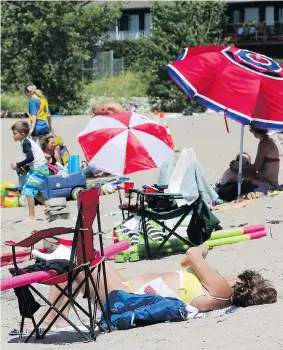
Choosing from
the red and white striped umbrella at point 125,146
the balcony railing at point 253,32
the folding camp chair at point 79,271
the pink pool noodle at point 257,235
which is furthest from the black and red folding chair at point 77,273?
the balcony railing at point 253,32

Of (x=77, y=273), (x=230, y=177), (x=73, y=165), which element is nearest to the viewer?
(x=77, y=273)

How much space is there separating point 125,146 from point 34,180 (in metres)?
1.22

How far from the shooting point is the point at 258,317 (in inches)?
204

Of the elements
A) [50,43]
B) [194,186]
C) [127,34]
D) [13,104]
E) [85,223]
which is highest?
[85,223]

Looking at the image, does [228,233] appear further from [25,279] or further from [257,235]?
[25,279]

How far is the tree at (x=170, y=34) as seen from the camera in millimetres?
33438

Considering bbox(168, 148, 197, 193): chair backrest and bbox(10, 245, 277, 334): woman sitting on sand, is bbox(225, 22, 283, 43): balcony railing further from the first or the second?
bbox(10, 245, 277, 334): woman sitting on sand

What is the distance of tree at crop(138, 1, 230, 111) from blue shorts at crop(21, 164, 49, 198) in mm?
22299

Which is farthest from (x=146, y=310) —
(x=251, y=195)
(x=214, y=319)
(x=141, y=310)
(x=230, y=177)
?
(x=230, y=177)

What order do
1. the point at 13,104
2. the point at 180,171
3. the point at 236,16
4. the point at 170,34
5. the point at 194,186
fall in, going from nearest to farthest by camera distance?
the point at 194,186 < the point at 180,171 < the point at 13,104 < the point at 170,34 < the point at 236,16

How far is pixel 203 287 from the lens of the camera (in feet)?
18.8

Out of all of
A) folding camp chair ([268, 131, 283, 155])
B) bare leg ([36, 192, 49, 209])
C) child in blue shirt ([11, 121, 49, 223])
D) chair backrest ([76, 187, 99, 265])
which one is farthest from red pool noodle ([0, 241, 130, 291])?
folding camp chair ([268, 131, 283, 155])

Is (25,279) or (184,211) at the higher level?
(25,279)

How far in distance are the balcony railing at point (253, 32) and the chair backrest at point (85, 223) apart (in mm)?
37785
